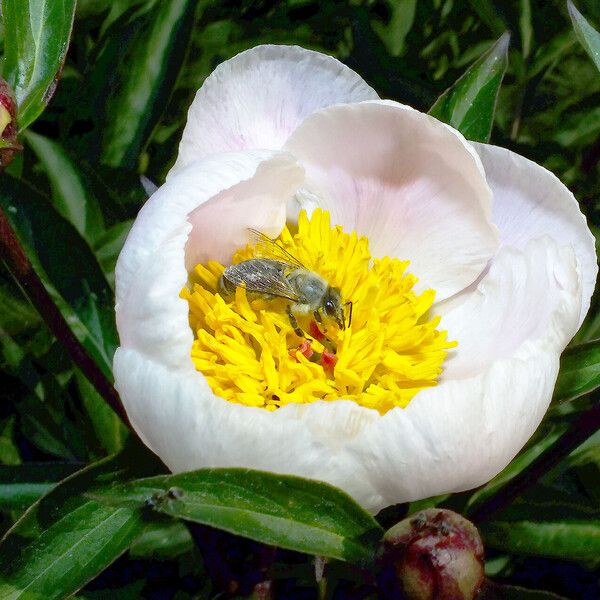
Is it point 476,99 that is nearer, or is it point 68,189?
point 476,99

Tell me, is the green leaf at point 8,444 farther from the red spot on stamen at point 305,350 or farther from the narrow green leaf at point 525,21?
the narrow green leaf at point 525,21

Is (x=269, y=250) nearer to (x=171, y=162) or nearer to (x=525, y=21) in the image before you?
(x=171, y=162)

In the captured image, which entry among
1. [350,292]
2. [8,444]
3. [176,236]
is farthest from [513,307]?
[8,444]

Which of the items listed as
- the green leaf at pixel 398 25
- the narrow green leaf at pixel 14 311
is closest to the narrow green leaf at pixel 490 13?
the green leaf at pixel 398 25

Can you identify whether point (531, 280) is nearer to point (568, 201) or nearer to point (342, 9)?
point (568, 201)

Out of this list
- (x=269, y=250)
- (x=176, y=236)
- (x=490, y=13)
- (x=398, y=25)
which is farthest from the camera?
(x=398, y=25)

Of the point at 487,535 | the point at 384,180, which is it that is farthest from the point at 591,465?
the point at 384,180

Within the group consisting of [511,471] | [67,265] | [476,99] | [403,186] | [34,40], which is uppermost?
[34,40]
